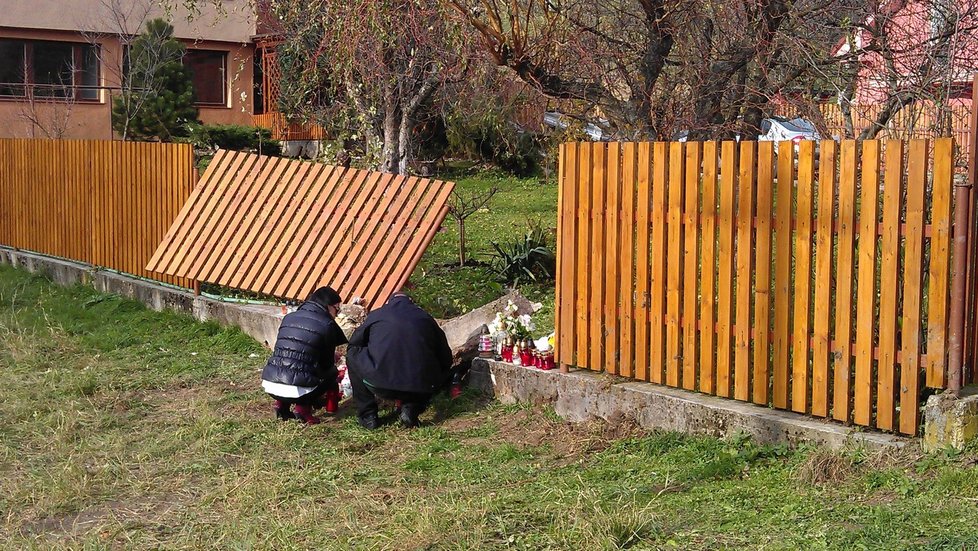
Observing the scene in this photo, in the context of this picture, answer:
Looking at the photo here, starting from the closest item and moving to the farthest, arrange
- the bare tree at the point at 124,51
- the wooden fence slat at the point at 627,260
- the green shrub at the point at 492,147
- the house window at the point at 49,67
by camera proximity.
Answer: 1. the wooden fence slat at the point at 627,260
2. the green shrub at the point at 492,147
3. the bare tree at the point at 124,51
4. the house window at the point at 49,67

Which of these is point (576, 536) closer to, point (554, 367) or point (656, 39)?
point (554, 367)

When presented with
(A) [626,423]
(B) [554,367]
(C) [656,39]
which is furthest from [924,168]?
(C) [656,39]

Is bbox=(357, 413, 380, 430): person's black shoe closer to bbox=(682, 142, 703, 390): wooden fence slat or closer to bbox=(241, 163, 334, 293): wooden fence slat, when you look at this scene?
bbox=(682, 142, 703, 390): wooden fence slat

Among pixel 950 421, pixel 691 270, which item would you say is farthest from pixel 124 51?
pixel 950 421

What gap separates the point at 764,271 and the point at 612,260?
1184mm

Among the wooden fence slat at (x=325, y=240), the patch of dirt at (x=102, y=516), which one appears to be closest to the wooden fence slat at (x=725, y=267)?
the patch of dirt at (x=102, y=516)

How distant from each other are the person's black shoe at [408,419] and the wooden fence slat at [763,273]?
2.33m

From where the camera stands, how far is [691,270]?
675cm

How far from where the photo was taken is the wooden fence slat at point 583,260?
7441 mm

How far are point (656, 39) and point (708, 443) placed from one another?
153 inches

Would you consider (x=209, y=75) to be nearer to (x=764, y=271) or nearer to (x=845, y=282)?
(x=764, y=271)

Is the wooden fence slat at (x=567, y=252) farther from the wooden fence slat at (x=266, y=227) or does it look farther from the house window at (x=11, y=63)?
the house window at (x=11, y=63)

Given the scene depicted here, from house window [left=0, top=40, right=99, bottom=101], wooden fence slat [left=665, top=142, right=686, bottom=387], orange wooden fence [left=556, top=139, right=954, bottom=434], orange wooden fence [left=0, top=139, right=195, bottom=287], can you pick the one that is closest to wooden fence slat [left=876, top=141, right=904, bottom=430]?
orange wooden fence [left=556, top=139, right=954, bottom=434]

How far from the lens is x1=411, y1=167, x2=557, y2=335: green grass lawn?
34.3 feet
